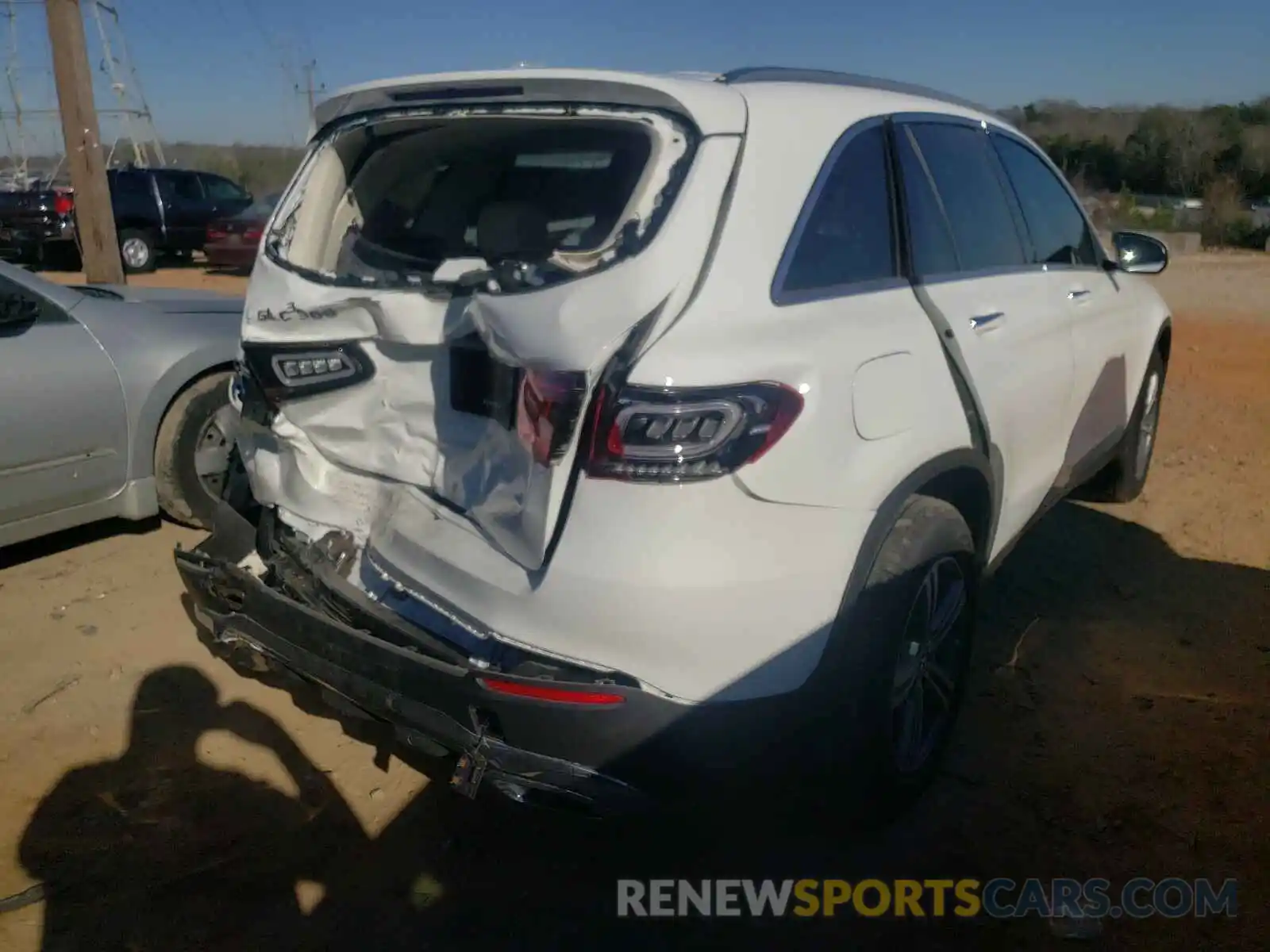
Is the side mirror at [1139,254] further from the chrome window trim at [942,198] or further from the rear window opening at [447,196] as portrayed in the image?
the rear window opening at [447,196]

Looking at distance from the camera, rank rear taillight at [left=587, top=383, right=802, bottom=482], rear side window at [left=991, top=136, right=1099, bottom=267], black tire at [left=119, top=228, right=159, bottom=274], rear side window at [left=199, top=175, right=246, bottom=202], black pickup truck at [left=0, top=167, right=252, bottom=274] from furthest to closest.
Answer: rear side window at [left=199, top=175, right=246, bottom=202] → black tire at [left=119, top=228, right=159, bottom=274] → black pickup truck at [left=0, top=167, right=252, bottom=274] → rear side window at [left=991, top=136, right=1099, bottom=267] → rear taillight at [left=587, top=383, right=802, bottom=482]

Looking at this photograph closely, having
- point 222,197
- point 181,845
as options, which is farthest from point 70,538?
point 222,197

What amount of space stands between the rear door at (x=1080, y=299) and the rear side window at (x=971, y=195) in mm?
181

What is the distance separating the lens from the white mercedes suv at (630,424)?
2201 millimetres

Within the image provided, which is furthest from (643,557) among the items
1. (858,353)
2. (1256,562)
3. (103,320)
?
(1256,562)

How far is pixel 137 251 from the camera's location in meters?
18.2

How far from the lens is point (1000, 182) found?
3.71 m

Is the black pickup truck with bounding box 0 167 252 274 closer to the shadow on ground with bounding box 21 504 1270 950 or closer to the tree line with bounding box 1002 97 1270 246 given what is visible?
the shadow on ground with bounding box 21 504 1270 950

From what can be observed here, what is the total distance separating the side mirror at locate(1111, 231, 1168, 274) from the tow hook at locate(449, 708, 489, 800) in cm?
364

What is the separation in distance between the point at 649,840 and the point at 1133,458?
368 centimetres

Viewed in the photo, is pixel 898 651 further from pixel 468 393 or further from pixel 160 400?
pixel 160 400

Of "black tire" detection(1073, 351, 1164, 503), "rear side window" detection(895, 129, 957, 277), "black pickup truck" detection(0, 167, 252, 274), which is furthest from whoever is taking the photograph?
"black pickup truck" detection(0, 167, 252, 274)

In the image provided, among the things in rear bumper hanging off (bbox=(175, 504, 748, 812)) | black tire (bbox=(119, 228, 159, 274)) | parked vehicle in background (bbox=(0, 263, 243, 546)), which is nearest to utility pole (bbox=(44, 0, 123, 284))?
parked vehicle in background (bbox=(0, 263, 243, 546))

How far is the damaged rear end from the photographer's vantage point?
222 cm
